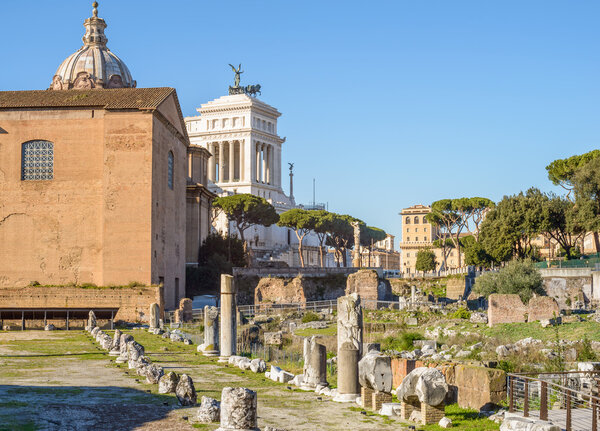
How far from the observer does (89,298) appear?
33156mm

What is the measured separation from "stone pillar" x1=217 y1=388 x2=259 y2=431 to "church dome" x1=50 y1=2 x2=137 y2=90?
47.6 meters

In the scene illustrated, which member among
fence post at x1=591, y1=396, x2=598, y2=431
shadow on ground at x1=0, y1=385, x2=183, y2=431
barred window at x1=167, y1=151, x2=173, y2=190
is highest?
barred window at x1=167, y1=151, x2=173, y2=190

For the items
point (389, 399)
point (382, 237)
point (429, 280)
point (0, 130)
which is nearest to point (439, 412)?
point (389, 399)

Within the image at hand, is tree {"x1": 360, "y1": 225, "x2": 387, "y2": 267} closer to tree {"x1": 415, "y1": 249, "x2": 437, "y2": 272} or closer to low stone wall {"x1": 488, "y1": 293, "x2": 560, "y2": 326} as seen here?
tree {"x1": 415, "y1": 249, "x2": 437, "y2": 272}

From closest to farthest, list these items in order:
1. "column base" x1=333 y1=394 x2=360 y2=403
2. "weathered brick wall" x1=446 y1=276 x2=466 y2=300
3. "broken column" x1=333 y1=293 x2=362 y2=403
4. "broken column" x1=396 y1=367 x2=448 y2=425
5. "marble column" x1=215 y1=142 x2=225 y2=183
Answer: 1. "broken column" x1=396 y1=367 x2=448 y2=425
2. "column base" x1=333 y1=394 x2=360 y2=403
3. "broken column" x1=333 y1=293 x2=362 y2=403
4. "weathered brick wall" x1=446 y1=276 x2=466 y2=300
5. "marble column" x1=215 y1=142 x2=225 y2=183

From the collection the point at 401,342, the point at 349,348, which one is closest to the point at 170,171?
the point at 401,342

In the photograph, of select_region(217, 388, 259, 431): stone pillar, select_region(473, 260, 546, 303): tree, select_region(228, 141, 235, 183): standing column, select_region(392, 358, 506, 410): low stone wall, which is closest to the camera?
select_region(217, 388, 259, 431): stone pillar

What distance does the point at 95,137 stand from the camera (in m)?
35.6

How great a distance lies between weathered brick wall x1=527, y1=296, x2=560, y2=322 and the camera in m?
23.6

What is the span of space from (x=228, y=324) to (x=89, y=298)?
16139 millimetres

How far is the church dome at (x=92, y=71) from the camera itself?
53.7 meters

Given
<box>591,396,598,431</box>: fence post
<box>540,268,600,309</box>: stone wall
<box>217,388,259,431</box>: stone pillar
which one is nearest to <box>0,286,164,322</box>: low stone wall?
<box>540,268,600,309</box>: stone wall

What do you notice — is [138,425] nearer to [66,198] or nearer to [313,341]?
[313,341]

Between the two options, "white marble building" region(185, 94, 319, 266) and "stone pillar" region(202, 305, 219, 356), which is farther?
"white marble building" region(185, 94, 319, 266)
